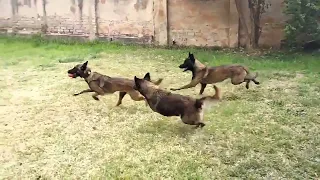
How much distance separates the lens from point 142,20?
11375 mm

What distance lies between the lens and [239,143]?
16.1ft

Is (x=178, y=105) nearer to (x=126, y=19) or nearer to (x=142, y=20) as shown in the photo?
(x=142, y=20)

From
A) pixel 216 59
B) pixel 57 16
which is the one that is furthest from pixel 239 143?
pixel 57 16

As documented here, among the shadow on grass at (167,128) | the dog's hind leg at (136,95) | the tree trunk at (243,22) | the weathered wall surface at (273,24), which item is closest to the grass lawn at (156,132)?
the shadow on grass at (167,128)

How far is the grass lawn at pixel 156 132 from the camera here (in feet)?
14.2

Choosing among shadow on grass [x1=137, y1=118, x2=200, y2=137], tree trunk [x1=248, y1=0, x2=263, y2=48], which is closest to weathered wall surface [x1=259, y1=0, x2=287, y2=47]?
tree trunk [x1=248, y1=0, x2=263, y2=48]

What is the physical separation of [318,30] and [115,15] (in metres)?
5.05

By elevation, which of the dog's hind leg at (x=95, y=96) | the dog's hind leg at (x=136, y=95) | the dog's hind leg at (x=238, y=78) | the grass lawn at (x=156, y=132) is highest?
the dog's hind leg at (x=238, y=78)

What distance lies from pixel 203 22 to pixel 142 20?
5.25 ft

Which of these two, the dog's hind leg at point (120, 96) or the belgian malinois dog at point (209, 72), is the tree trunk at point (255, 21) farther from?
the dog's hind leg at point (120, 96)

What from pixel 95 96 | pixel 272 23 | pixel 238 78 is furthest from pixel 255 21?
pixel 95 96

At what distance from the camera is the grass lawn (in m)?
4.33

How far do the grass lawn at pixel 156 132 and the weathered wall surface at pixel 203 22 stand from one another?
7.56 feet

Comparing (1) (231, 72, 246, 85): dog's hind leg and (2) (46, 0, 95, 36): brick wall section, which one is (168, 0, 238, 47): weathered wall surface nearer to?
(2) (46, 0, 95, 36): brick wall section
